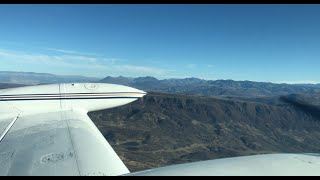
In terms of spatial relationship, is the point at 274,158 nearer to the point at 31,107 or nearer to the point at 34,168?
the point at 34,168

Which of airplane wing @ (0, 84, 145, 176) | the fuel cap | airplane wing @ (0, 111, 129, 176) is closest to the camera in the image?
airplane wing @ (0, 111, 129, 176)

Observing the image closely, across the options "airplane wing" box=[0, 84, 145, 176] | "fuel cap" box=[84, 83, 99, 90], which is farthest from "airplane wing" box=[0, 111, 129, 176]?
"fuel cap" box=[84, 83, 99, 90]

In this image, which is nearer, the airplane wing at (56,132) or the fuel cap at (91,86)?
the airplane wing at (56,132)

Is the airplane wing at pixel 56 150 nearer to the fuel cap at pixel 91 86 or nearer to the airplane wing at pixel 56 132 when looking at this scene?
the airplane wing at pixel 56 132

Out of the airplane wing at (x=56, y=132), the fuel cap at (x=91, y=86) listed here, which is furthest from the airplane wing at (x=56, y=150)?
the fuel cap at (x=91, y=86)

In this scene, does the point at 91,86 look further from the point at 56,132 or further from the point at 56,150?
the point at 56,150

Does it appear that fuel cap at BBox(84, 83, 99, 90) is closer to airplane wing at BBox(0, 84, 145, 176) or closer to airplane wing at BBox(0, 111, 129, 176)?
airplane wing at BBox(0, 84, 145, 176)

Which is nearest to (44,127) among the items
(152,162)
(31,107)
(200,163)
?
(31,107)

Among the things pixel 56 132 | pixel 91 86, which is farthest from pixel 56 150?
pixel 91 86

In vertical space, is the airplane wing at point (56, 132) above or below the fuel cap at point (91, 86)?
below
